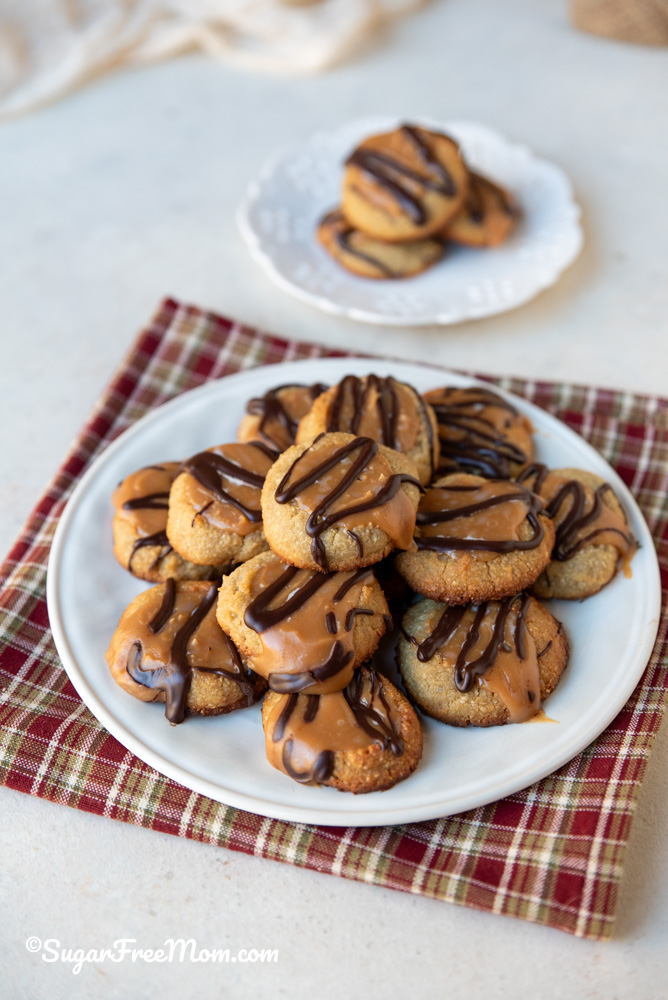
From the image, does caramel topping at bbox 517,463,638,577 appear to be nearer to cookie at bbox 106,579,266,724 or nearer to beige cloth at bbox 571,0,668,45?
cookie at bbox 106,579,266,724

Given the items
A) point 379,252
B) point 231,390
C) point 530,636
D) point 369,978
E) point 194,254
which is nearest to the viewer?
point 369,978

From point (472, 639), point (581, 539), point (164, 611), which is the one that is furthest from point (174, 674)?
point (581, 539)

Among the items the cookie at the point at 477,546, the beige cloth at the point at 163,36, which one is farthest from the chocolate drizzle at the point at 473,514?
the beige cloth at the point at 163,36

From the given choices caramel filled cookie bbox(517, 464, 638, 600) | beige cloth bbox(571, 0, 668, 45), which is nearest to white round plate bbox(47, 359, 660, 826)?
caramel filled cookie bbox(517, 464, 638, 600)

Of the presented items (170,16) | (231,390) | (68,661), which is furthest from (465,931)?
(170,16)

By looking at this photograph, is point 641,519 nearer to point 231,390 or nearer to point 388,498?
point 388,498

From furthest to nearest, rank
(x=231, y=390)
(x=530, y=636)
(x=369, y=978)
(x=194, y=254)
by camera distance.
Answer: (x=194, y=254)
(x=231, y=390)
(x=530, y=636)
(x=369, y=978)
